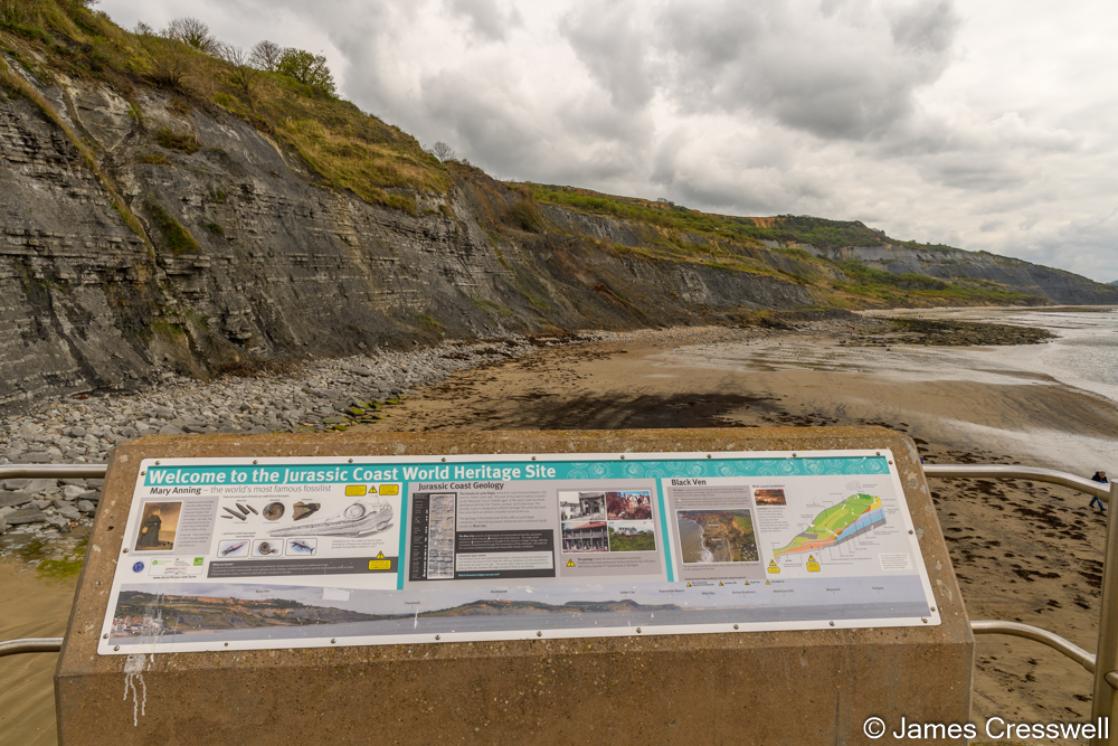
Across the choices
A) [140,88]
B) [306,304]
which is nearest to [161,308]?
[306,304]

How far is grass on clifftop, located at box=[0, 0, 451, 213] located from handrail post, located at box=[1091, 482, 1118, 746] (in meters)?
25.2

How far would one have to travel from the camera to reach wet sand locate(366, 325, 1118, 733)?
630 centimetres

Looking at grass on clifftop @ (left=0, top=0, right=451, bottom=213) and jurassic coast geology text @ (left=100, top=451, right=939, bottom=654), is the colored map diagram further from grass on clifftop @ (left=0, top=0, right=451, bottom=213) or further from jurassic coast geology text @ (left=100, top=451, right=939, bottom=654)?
grass on clifftop @ (left=0, top=0, right=451, bottom=213)

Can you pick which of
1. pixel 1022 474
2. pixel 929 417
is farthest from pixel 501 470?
pixel 929 417

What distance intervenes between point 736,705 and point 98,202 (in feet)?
67.0

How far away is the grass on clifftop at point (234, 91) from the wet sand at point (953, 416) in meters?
14.7

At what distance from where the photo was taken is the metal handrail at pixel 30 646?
2516 mm

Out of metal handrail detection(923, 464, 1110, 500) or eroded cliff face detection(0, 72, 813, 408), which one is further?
eroded cliff face detection(0, 72, 813, 408)

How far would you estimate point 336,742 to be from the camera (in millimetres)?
2607

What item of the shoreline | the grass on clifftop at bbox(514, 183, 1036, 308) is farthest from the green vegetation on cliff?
the grass on clifftop at bbox(514, 183, 1036, 308)

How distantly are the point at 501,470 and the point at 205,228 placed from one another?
21.8m

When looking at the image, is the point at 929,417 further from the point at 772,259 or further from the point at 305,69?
the point at 772,259

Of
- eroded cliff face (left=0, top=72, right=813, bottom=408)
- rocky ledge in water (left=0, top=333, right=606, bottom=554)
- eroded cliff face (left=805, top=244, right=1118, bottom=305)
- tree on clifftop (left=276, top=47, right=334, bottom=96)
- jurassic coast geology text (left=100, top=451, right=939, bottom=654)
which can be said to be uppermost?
eroded cliff face (left=805, top=244, right=1118, bottom=305)

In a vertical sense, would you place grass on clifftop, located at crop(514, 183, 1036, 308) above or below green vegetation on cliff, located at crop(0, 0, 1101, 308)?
above
